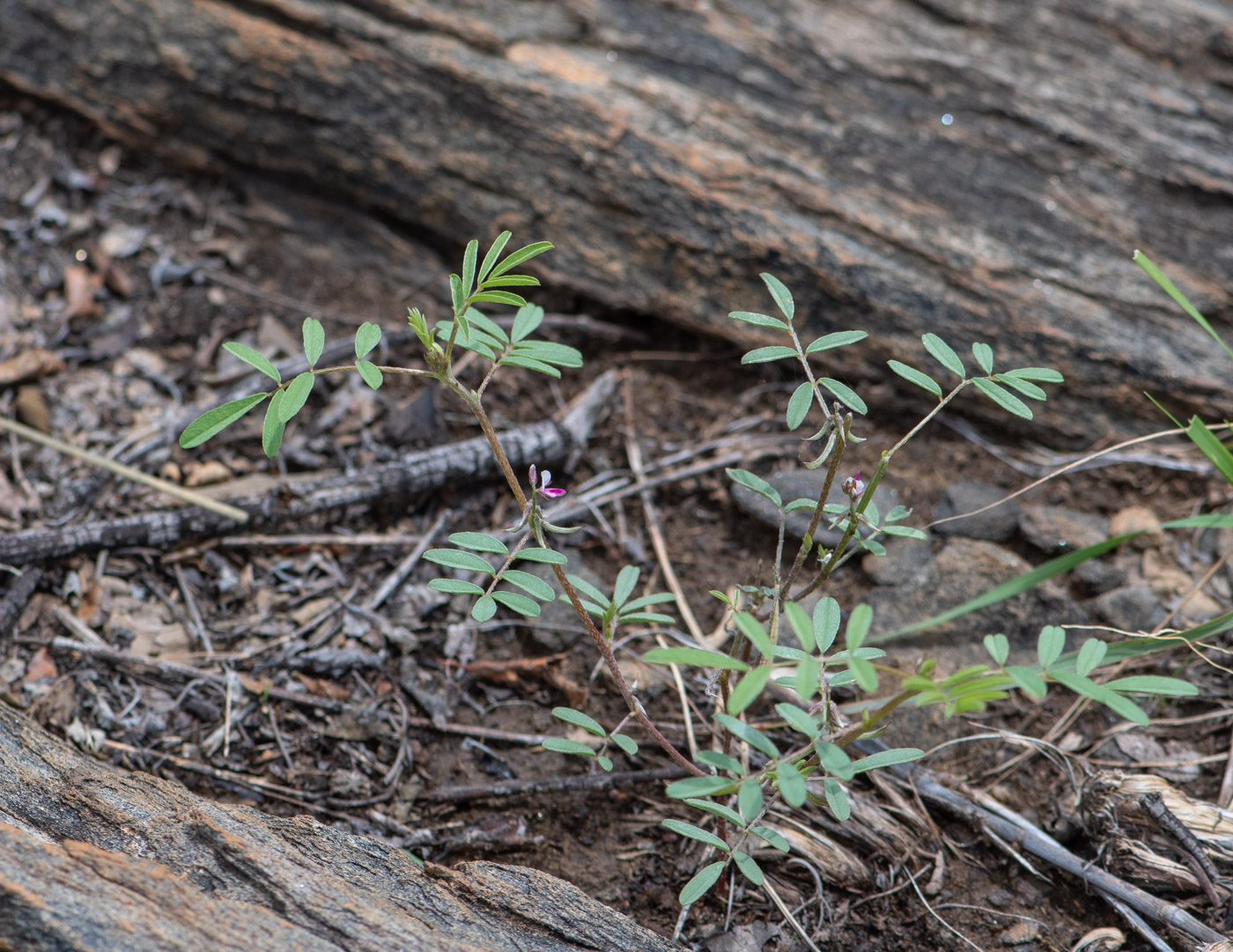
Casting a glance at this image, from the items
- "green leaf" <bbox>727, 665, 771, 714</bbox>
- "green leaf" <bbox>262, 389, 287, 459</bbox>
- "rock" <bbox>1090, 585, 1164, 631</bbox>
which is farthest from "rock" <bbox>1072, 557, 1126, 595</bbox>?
"green leaf" <bbox>262, 389, 287, 459</bbox>

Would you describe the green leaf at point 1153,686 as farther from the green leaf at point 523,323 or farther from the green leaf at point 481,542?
the green leaf at point 523,323

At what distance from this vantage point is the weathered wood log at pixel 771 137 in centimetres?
282

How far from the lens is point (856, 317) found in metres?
2.85

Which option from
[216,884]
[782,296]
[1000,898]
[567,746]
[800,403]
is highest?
[782,296]

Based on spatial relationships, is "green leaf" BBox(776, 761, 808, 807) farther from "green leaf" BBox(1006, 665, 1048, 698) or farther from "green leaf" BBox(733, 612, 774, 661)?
"green leaf" BBox(1006, 665, 1048, 698)

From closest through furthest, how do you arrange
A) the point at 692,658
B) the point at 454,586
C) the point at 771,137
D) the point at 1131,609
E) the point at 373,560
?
the point at 692,658 < the point at 454,586 < the point at 1131,609 < the point at 373,560 < the point at 771,137

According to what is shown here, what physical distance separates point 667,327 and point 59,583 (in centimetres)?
202

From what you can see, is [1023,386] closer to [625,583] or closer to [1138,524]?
[625,583]

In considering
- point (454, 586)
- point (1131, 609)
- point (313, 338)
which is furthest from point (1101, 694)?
point (313, 338)

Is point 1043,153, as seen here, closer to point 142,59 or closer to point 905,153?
point 905,153

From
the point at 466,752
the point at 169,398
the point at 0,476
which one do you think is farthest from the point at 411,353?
the point at 466,752

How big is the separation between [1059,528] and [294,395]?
6.93 ft

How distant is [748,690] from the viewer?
117 centimetres

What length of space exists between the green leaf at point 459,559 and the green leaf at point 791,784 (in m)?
0.60
